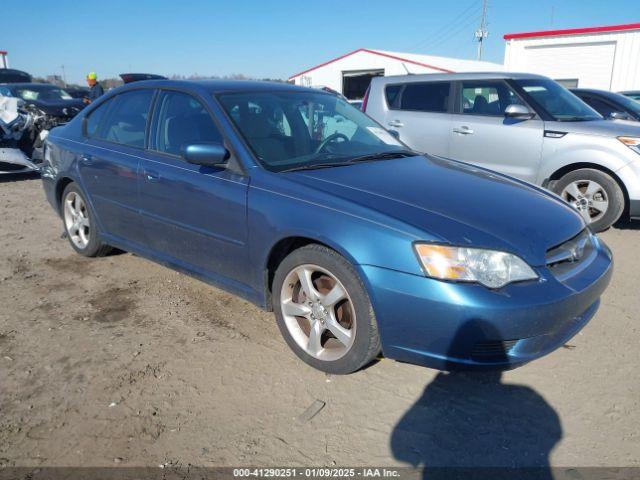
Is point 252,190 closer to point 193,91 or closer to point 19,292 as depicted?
point 193,91

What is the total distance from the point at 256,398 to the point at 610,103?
295 inches

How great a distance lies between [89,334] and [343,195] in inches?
76.2

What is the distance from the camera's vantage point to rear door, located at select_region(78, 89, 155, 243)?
12.6 ft

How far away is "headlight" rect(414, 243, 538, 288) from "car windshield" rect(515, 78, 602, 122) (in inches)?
157

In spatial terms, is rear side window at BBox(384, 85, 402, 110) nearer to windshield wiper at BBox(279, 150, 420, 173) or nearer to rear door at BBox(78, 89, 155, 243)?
windshield wiper at BBox(279, 150, 420, 173)

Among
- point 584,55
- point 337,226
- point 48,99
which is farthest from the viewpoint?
point 584,55

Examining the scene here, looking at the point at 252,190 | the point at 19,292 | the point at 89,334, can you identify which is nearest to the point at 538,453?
the point at 252,190

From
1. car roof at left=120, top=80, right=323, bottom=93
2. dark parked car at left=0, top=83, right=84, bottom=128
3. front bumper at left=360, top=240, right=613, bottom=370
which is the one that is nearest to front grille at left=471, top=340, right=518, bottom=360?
front bumper at left=360, top=240, right=613, bottom=370

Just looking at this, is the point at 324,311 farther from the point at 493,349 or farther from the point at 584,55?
the point at 584,55

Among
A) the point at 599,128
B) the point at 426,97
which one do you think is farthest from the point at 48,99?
the point at 599,128

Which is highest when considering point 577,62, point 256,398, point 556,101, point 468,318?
point 577,62

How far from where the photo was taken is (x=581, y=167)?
5617 millimetres

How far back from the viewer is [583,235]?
305 cm

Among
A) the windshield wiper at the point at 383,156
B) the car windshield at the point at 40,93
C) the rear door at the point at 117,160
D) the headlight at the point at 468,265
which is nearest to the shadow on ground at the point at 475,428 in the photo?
the headlight at the point at 468,265
